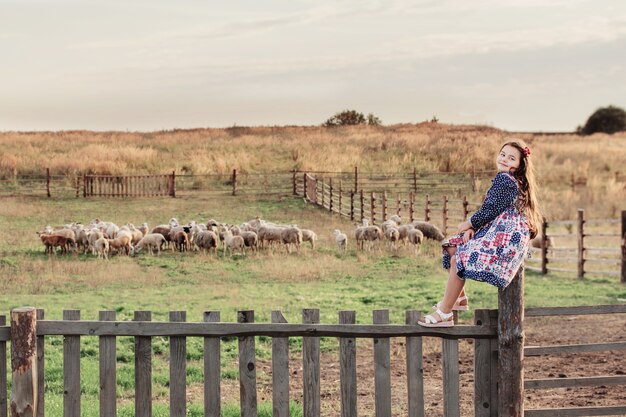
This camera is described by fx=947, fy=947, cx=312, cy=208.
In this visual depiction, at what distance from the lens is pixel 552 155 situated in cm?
5494

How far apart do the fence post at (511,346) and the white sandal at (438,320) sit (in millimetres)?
362

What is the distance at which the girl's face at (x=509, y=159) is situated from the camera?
262 inches

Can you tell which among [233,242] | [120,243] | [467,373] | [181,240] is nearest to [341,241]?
[233,242]

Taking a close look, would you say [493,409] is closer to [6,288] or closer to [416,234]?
[6,288]

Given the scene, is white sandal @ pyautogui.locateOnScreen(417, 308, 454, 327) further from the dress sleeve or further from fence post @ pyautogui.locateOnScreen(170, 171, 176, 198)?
fence post @ pyautogui.locateOnScreen(170, 171, 176, 198)

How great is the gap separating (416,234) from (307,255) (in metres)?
3.13

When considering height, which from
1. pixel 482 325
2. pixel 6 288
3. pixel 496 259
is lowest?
pixel 6 288

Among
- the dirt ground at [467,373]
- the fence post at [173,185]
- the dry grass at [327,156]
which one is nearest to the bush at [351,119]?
the dry grass at [327,156]

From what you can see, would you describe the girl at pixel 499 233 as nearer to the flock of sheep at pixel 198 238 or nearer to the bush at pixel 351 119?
the flock of sheep at pixel 198 238

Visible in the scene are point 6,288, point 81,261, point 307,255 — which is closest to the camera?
point 6,288

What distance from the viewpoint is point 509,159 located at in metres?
6.66

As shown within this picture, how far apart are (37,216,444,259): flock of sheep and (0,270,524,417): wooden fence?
1818 centimetres

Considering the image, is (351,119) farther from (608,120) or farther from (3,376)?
(3,376)

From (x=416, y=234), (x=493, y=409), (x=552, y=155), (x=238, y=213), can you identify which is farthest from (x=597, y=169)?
(x=493, y=409)
